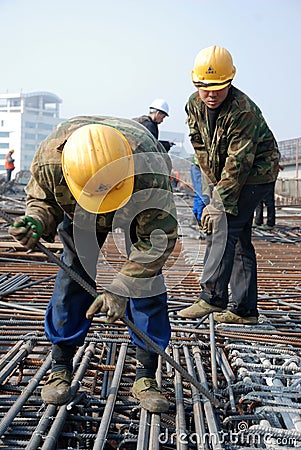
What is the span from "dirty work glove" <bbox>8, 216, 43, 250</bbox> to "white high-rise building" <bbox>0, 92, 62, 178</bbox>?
6548cm

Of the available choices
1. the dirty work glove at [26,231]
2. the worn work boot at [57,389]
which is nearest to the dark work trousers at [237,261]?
the worn work boot at [57,389]

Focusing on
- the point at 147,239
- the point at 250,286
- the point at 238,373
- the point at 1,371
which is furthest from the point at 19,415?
the point at 250,286

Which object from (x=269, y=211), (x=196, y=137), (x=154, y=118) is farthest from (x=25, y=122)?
(x=196, y=137)

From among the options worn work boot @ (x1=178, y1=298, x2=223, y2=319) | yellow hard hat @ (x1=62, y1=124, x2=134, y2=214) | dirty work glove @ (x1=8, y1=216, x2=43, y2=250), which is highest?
yellow hard hat @ (x1=62, y1=124, x2=134, y2=214)

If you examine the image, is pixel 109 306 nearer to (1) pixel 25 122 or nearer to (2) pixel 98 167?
(2) pixel 98 167

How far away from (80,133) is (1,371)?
3.83 feet

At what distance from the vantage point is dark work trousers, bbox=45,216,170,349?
2486 mm

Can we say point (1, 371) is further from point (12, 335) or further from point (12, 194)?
point (12, 194)

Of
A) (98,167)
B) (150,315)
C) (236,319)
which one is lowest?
(236,319)

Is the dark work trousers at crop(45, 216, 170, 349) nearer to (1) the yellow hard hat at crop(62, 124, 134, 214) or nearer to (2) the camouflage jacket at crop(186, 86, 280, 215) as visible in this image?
(1) the yellow hard hat at crop(62, 124, 134, 214)

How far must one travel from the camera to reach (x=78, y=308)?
2.54 meters

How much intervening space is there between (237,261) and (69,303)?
4.68ft

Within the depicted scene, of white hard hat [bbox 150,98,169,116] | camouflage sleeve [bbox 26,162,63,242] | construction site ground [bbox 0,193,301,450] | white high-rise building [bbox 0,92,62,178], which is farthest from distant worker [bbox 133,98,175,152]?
white high-rise building [bbox 0,92,62,178]

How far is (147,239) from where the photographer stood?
236 centimetres
